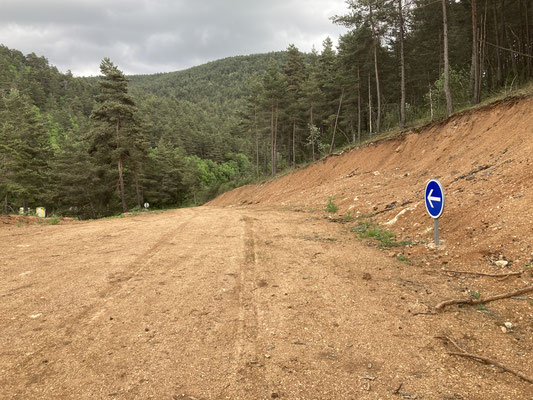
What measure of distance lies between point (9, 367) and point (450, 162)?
15.0 metres

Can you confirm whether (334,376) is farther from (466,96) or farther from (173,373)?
(466,96)

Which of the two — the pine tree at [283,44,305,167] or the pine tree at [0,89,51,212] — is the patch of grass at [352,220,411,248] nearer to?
the pine tree at [283,44,305,167]

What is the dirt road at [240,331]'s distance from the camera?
2559 millimetres

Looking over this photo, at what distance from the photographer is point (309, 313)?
383 cm

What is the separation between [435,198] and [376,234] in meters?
2.30

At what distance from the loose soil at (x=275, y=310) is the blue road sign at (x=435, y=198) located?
77 cm

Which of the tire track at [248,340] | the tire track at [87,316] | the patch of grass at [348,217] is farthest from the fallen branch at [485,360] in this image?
the patch of grass at [348,217]

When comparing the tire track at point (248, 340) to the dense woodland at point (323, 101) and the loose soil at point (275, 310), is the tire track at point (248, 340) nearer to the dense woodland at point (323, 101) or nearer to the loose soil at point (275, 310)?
the loose soil at point (275, 310)

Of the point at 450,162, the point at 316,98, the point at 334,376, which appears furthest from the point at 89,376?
the point at 316,98

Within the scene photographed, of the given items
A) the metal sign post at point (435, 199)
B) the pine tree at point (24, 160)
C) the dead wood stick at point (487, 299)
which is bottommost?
the dead wood stick at point (487, 299)

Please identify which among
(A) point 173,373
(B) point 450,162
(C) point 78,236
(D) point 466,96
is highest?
(D) point 466,96

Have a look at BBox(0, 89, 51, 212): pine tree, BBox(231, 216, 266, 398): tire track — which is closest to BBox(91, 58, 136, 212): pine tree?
BBox(0, 89, 51, 212): pine tree

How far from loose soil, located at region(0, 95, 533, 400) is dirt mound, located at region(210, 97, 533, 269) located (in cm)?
6

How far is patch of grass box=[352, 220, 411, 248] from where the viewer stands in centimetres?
713
